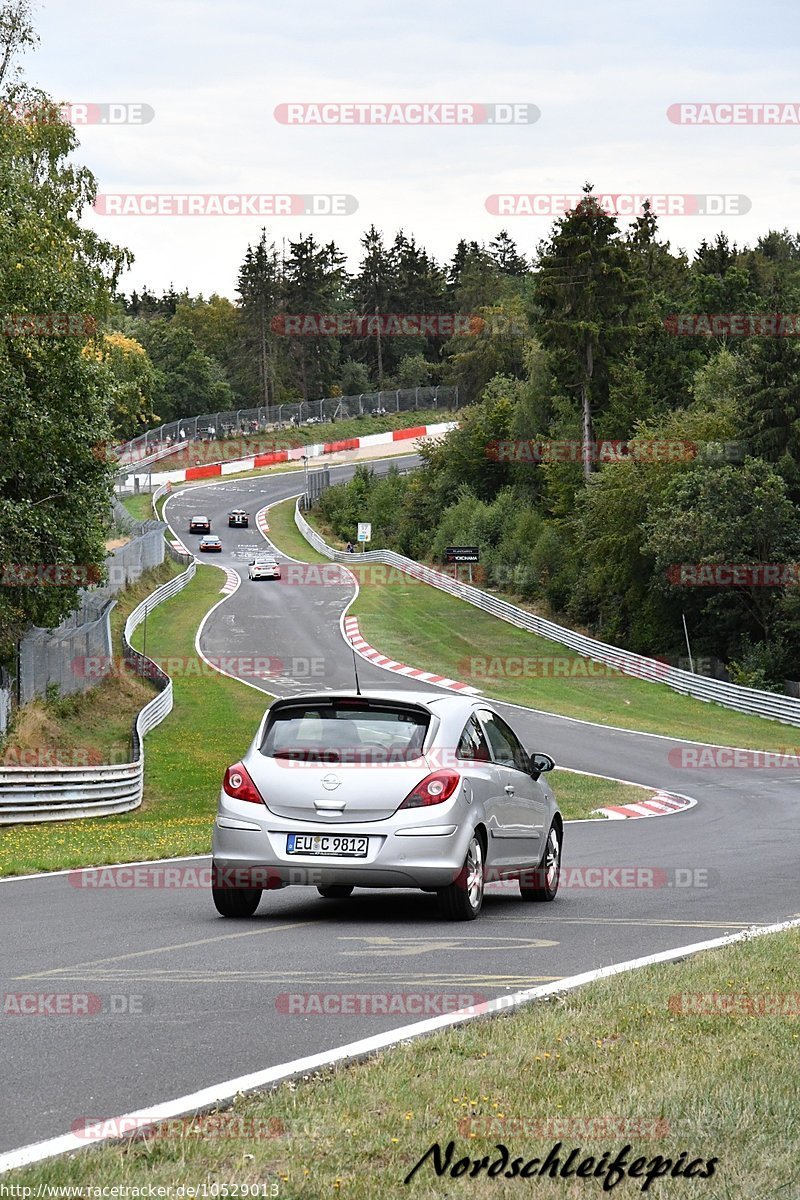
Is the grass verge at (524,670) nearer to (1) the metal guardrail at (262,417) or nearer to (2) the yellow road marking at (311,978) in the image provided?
(2) the yellow road marking at (311,978)

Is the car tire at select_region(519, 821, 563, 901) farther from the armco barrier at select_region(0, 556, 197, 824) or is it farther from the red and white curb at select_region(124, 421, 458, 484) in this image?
the red and white curb at select_region(124, 421, 458, 484)

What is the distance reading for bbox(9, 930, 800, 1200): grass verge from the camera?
4.48m

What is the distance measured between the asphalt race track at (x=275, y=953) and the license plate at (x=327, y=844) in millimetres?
512

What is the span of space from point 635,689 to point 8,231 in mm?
31580

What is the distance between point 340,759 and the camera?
35.4ft

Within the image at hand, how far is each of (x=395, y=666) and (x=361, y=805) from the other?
42823mm

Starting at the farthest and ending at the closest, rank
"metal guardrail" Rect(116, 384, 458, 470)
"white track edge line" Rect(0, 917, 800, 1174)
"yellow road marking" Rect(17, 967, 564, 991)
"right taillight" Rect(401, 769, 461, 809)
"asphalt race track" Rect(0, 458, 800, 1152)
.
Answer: "metal guardrail" Rect(116, 384, 458, 470), "right taillight" Rect(401, 769, 461, 809), "yellow road marking" Rect(17, 967, 564, 991), "asphalt race track" Rect(0, 458, 800, 1152), "white track edge line" Rect(0, 917, 800, 1174)

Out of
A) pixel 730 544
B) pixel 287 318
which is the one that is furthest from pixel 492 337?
pixel 730 544

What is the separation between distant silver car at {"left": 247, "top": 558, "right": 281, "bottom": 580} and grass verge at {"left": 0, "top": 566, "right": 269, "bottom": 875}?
13244mm

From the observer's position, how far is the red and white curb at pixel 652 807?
24531 mm

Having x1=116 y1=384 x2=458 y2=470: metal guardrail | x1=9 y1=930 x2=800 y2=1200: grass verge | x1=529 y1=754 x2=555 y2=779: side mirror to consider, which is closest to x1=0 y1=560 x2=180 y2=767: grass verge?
x1=529 y1=754 x2=555 y2=779: side mirror

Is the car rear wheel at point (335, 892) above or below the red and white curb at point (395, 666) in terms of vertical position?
above

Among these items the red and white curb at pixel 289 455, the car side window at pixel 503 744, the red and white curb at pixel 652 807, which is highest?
the car side window at pixel 503 744

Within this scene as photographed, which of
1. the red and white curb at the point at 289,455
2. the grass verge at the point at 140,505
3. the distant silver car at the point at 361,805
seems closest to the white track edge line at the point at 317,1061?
the distant silver car at the point at 361,805
